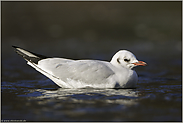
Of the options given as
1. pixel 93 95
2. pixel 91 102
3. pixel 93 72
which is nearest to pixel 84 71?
pixel 93 72

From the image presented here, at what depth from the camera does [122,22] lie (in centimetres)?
2020

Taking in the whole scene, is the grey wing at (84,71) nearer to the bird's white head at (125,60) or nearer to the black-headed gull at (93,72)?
the black-headed gull at (93,72)

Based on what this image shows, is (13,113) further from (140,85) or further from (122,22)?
(122,22)

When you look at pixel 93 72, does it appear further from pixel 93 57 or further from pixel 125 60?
pixel 93 57

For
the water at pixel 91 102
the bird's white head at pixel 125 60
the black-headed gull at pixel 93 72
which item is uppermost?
the bird's white head at pixel 125 60

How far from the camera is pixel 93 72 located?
7.65 metres

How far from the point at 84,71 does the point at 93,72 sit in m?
0.21

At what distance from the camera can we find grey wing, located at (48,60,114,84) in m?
7.61

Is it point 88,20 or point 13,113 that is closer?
point 13,113

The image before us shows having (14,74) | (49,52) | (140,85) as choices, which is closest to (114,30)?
(49,52)

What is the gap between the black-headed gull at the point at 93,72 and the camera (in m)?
7.59

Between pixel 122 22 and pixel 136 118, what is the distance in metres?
15.3

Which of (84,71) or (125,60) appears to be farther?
(125,60)

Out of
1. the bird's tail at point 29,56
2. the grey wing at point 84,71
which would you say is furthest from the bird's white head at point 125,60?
the bird's tail at point 29,56
